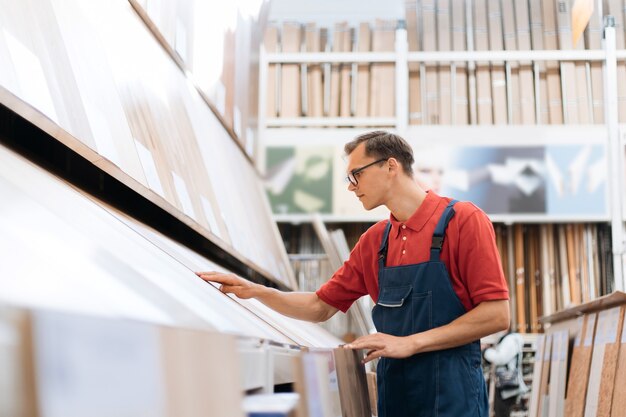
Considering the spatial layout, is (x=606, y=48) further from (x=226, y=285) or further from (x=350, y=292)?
(x=226, y=285)

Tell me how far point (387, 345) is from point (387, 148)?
652 millimetres

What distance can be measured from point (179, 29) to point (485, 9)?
4.44 metres

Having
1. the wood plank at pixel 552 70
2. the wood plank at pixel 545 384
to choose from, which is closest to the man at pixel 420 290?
the wood plank at pixel 545 384

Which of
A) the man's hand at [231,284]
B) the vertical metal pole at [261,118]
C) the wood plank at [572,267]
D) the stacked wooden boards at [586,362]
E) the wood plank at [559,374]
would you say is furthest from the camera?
the wood plank at [572,267]

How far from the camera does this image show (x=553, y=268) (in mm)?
6047

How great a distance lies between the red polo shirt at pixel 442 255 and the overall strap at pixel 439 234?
0.05 ft

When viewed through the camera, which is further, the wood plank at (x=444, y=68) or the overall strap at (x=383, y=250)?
the wood plank at (x=444, y=68)

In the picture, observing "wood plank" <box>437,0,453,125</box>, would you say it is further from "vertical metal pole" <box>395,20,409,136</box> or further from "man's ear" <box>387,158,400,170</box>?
"man's ear" <box>387,158,400,170</box>

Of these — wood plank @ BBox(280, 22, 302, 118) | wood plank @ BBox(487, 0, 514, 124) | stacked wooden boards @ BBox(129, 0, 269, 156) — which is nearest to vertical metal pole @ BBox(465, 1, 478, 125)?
wood plank @ BBox(487, 0, 514, 124)

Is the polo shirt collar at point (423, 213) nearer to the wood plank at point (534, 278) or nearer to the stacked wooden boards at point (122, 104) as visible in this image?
the stacked wooden boards at point (122, 104)

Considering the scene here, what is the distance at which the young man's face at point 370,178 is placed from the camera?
7.72ft

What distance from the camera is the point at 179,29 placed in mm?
2543

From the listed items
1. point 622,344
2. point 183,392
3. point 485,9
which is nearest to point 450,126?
point 485,9

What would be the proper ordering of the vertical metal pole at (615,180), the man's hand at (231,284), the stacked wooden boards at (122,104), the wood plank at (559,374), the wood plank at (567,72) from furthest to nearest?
the wood plank at (567,72) < the vertical metal pole at (615,180) < the wood plank at (559,374) < the man's hand at (231,284) < the stacked wooden boards at (122,104)
